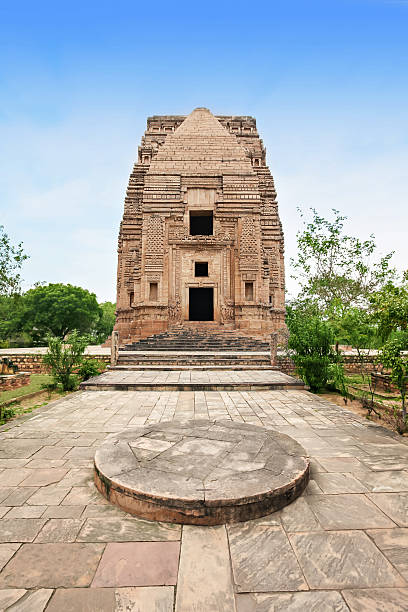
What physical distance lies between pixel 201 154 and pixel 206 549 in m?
18.4

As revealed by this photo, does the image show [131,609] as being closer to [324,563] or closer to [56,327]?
[324,563]

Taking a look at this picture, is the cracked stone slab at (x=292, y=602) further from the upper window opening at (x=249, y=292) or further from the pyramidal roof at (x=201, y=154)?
the pyramidal roof at (x=201, y=154)

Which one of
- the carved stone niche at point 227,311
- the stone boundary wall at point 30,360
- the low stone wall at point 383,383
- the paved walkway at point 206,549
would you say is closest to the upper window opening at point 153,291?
the carved stone niche at point 227,311

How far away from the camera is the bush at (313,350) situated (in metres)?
7.24

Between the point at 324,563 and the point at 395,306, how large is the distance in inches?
142

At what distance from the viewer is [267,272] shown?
1678cm

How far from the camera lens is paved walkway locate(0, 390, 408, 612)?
5.01 ft

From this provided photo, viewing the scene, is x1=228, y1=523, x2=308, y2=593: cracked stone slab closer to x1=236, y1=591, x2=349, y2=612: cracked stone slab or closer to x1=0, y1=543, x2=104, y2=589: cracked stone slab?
x1=236, y1=591, x2=349, y2=612: cracked stone slab

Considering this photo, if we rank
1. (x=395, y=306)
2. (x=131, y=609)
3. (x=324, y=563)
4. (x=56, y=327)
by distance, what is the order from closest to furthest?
(x=131, y=609) < (x=324, y=563) < (x=395, y=306) < (x=56, y=327)

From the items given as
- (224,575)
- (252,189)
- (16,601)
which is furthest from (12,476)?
(252,189)

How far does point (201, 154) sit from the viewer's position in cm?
1725

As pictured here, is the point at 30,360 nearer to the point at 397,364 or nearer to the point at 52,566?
the point at 52,566

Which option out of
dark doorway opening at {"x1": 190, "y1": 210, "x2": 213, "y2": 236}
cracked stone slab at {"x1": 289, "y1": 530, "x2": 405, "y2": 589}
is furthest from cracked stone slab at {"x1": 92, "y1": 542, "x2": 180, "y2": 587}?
dark doorway opening at {"x1": 190, "y1": 210, "x2": 213, "y2": 236}

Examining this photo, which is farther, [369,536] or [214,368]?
[214,368]
